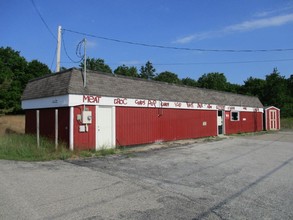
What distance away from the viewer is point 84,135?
583 inches

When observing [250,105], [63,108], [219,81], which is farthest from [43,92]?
[219,81]

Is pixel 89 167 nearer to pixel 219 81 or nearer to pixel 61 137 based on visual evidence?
pixel 61 137

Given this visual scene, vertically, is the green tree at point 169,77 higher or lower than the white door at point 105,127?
higher

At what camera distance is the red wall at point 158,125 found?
16.9m

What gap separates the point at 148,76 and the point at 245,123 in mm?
54121

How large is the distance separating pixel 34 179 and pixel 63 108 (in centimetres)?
656

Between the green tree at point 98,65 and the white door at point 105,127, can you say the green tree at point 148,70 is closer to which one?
the green tree at point 98,65

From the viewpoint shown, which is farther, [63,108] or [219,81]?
[219,81]

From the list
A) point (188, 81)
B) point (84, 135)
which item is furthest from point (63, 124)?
point (188, 81)

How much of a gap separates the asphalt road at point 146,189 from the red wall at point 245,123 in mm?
15894

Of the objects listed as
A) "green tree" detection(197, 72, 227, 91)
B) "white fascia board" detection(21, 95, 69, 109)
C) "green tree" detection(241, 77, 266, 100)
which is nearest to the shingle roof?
"white fascia board" detection(21, 95, 69, 109)

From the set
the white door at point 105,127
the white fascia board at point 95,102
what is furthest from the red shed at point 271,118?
the white door at point 105,127

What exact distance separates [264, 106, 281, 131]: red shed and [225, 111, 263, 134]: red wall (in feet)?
3.85

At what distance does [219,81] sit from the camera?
75.2 meters
